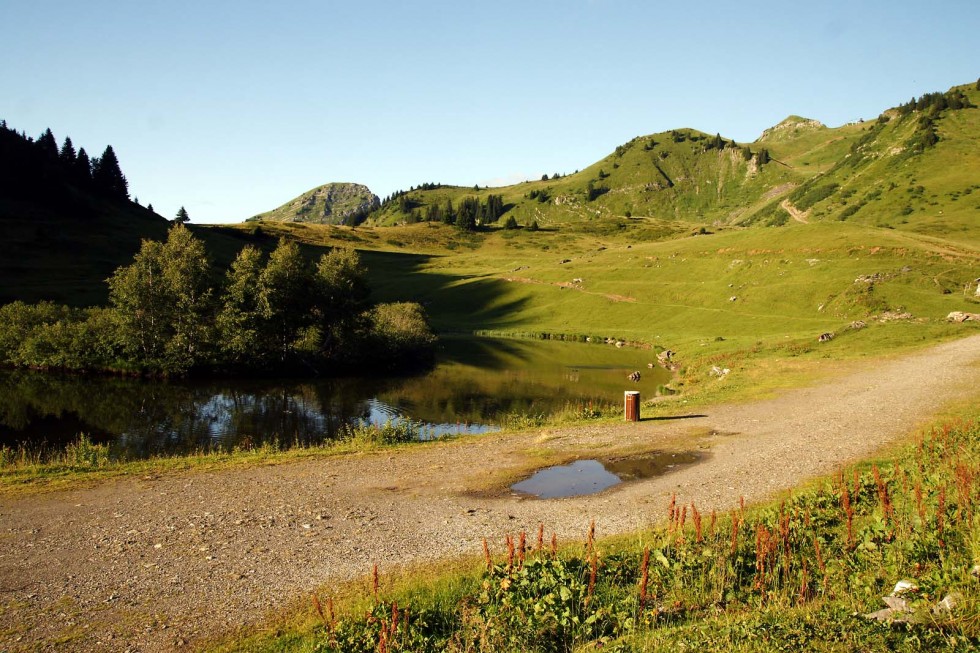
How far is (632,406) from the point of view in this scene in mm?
29594

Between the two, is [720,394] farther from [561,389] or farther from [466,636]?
[466,636]

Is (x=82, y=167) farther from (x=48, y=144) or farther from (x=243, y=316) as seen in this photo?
(x=243, y=316)

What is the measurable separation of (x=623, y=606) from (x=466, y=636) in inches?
116

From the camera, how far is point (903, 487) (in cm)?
1445

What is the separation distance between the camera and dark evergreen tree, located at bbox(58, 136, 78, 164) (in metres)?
173

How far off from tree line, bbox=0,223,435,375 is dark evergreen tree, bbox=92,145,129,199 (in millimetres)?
140443

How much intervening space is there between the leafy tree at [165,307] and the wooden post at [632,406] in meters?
44.8

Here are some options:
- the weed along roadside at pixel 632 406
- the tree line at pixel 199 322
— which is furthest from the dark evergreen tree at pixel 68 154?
the weed along roadside at pixel 632 406

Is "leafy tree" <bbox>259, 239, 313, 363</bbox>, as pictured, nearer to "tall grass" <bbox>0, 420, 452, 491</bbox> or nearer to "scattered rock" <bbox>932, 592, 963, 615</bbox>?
"tall grass" <bbox>0, 420, 452, 491</bbox>

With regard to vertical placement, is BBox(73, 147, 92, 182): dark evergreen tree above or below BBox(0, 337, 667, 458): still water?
above

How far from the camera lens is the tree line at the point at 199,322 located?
189ft

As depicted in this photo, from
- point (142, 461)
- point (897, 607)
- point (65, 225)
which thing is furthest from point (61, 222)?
point (897, 607)

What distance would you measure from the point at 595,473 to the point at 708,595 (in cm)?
1069

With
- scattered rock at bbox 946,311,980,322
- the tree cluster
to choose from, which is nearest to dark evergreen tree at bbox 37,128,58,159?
the tree cluster
